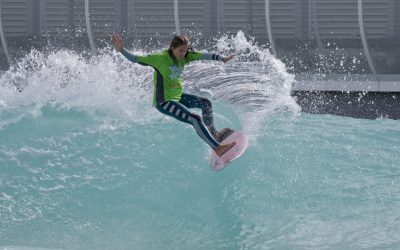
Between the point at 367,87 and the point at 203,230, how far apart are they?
21.5 feet

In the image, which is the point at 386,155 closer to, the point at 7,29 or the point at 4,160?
the point at 4,160

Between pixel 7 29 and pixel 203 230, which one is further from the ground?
pixel 7 29

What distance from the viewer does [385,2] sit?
13.0 metres

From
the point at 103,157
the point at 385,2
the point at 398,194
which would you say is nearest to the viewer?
the point at 398,194

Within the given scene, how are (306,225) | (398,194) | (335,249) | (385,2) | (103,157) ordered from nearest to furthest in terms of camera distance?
(335,249)
(306,225)
(398,194)
(103,157)
(385,2)

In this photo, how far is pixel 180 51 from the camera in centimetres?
787

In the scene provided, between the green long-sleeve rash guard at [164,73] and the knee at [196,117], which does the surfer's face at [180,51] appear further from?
the knee at [196,117]

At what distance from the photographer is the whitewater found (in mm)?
7102

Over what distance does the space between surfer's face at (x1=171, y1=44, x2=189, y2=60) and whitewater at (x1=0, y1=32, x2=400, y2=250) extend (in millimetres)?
1132

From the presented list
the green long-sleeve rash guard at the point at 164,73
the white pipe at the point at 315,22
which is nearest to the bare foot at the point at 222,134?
the green long-sleeve rash guard at the point at 164,73

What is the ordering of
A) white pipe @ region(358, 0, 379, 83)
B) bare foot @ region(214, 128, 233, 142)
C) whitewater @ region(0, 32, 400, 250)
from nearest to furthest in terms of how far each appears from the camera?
whitewater @ region(0, 32, 400, 250), bare foot @ region(214, 128, 233, 142), white pipe @ region(358, 0, 379, 83)

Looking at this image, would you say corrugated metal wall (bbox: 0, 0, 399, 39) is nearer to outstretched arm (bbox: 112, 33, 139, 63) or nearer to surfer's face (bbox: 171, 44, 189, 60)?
surfer's face (bbox: 171, 44, 189, 60)

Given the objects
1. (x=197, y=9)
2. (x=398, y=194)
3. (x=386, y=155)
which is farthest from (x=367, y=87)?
(x=398, y=194)

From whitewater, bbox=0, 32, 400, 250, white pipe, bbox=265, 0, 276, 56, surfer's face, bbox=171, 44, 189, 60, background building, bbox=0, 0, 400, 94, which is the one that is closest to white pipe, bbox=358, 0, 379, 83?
background building, bbox=0, 0, 400, 94
